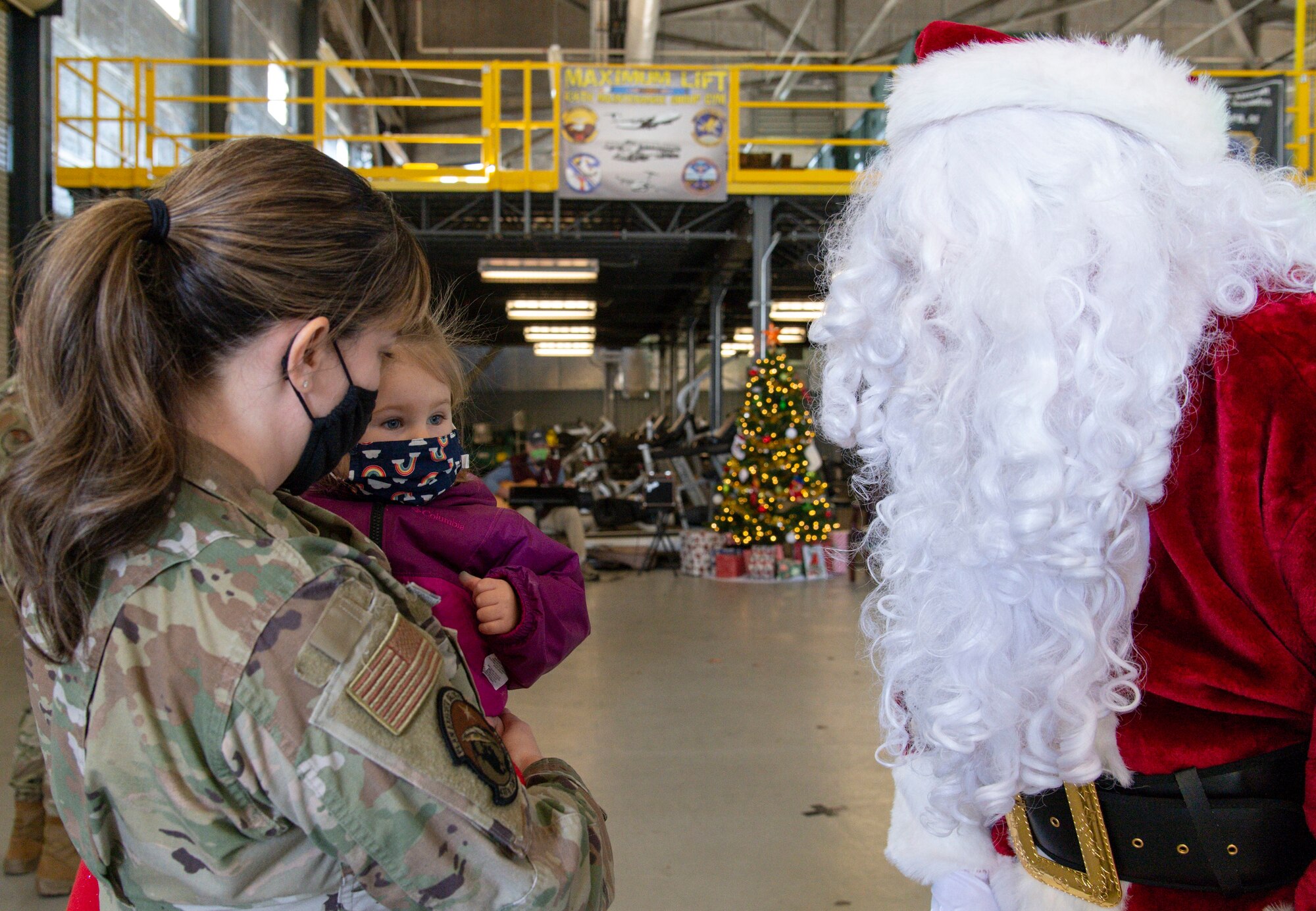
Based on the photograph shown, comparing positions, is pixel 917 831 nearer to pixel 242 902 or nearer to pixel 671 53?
pixel 242 902

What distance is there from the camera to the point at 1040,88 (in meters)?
0.94

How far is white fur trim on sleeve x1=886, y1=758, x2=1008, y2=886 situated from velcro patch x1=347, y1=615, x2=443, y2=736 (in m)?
0.65

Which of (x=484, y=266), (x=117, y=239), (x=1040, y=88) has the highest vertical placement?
(x=484, y=266)

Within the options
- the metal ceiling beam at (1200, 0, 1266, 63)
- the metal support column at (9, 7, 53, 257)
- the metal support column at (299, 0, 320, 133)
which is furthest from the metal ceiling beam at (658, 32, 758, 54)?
the metal support column at (9, 7, 53, 257)

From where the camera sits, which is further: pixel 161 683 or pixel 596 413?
pixel 596 413

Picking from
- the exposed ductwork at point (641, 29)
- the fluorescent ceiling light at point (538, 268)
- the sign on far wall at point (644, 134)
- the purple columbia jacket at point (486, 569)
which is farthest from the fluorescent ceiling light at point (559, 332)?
the purple columbia jacket at point (486, 569)

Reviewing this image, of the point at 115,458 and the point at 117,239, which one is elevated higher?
the point at 117,239

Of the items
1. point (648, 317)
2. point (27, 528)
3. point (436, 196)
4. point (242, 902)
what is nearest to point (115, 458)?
point (27, 528)

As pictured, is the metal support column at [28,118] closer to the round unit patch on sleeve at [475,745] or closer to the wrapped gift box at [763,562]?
the wrapped gift box at [763,562]

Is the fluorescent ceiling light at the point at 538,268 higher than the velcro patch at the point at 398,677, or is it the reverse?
the fluorescent ceiling light at the point at 538,268

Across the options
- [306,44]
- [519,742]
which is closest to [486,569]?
[519,742]

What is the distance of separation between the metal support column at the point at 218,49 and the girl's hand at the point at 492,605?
1079cm

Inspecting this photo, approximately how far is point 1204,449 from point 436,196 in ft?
28.5

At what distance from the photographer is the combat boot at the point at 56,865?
2.31 metres
